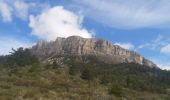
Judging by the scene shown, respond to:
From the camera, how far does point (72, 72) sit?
68.0 metres

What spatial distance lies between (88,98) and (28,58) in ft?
165

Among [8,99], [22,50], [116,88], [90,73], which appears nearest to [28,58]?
[22,50]

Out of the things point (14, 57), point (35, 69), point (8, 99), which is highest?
point (14, 57)

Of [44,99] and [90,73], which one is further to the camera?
[90,73]

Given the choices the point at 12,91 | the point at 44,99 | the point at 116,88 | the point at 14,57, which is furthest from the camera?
the point at 14,57

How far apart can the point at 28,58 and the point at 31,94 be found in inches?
2040

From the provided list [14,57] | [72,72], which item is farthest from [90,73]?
[14,57]

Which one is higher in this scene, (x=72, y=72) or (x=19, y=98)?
(x=72, y=72)

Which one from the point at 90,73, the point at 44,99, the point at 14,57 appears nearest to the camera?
the point at 44,99

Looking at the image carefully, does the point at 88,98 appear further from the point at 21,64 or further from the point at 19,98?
the point at 21,64

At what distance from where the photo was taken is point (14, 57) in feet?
283

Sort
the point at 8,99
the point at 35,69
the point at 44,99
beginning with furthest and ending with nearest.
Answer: the point at 35,69
the point at 44,99
the point at 8,99

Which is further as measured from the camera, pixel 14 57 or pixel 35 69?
pixel 14 57

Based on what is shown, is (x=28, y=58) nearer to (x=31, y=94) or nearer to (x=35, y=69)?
(x=35, y=69)
